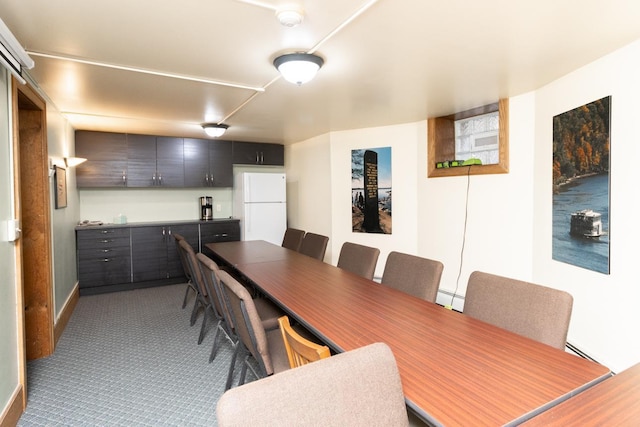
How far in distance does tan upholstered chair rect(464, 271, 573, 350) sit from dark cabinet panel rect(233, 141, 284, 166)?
15.1 feet

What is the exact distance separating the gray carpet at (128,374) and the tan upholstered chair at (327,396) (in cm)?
149

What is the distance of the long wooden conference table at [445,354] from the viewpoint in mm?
1039

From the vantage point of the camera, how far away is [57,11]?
1744mm

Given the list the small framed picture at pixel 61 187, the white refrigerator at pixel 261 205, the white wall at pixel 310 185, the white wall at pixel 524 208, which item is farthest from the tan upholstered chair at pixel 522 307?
the white refrigerator at pixel 261 205

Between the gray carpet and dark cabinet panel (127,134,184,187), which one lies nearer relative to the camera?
the gray carpet

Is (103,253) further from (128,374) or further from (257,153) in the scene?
(257,153)

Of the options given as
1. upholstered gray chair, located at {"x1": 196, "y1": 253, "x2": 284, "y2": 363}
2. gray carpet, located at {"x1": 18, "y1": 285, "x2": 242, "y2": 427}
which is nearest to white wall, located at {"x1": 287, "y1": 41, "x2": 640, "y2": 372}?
upholstered gray chair, located at {"x1": 196, "y1": 253, "x2": 284, "y2": 363}

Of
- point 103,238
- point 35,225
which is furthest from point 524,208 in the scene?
point 103,238

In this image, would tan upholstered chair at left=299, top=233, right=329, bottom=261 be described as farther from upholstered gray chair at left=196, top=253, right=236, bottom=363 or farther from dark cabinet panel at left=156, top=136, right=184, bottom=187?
dark cabinet panel at left=156, top=136, right=184, bottom=187

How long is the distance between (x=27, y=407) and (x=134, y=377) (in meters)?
0.60

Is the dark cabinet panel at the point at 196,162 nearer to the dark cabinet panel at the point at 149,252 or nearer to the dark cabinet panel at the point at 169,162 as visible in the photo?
the dark cabinet panel at the point at 169,162

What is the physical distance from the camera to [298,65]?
2.22 meters

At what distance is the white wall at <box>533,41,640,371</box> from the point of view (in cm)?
224

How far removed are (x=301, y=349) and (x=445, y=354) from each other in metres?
0.56
